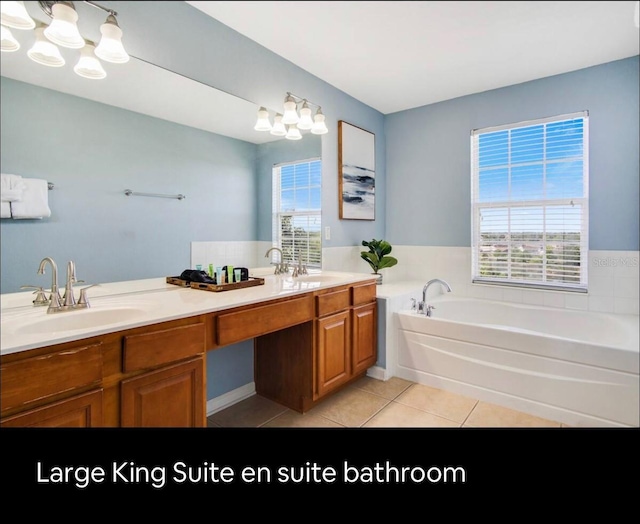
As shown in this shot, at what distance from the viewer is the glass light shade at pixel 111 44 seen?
536mm

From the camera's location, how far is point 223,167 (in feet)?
2.60

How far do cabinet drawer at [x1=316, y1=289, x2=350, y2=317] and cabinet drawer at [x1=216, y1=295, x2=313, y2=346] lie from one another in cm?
7

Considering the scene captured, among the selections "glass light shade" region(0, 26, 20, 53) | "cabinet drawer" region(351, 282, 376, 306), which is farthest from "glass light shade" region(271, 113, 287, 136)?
"cabinet drawer" region(351, 282, 376, 306)

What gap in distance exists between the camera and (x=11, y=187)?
1.98 ft

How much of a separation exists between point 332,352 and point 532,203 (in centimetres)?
155

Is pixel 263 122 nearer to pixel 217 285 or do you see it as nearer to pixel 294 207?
pixel 294 207

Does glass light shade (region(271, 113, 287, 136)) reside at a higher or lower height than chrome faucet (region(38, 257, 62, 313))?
higher

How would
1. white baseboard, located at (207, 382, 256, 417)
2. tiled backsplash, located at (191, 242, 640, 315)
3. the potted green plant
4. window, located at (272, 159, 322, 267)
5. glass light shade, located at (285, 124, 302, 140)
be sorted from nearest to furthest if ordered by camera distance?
tiled backsplash, located at (191, 242, 640, 315) < window, located at (272, 159, 322, 267) < glass light shade, located at (285, 124, 302, 140) < white baseboard, located at (207, 382, 256, 417) < the potted green plant

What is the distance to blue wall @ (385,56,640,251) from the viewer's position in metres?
0.59

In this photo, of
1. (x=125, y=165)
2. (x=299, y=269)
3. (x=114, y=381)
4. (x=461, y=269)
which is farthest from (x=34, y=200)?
(x=461, y=269)

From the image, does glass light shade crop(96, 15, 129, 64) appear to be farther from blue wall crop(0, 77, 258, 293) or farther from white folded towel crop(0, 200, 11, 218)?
white folded towel crop(0, 200, 11, 218)

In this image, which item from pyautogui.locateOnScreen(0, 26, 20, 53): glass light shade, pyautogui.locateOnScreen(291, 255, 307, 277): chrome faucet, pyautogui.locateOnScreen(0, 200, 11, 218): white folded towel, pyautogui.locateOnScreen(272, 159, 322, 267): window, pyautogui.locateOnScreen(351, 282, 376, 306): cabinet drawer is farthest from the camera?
pyautogui.locateOnScreen(351, 282, 376, 306): cabinet drawer
